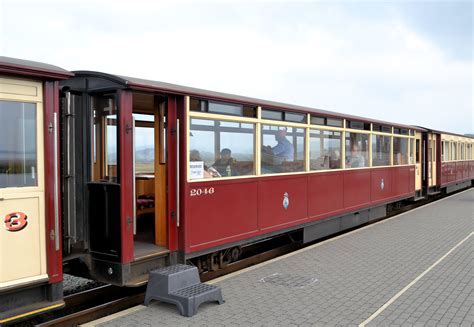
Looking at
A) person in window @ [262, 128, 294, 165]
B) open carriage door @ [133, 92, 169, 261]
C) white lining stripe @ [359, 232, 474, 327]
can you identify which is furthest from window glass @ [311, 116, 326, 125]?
open carriage door @ [133, 92, 169, 261]

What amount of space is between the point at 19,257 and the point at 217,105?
3049mm

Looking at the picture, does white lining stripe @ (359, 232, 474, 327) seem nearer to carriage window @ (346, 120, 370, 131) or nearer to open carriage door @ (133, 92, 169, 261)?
open carriage door @ (133, 92, 169, 261)

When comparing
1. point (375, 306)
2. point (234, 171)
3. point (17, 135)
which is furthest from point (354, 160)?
point (17, 135)

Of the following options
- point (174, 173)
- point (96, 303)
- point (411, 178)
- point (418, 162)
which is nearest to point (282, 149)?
point (174, 173)

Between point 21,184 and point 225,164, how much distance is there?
9.19 ft

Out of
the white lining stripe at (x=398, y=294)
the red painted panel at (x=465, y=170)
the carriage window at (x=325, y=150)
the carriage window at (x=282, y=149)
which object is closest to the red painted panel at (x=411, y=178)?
the carriage window at (x=325, y=150)

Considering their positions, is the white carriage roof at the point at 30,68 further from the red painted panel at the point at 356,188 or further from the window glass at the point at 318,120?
the red painted panel at the point at 356,188

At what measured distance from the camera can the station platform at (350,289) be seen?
464cm

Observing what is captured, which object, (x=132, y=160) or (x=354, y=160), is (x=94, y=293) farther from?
(x=354, y=160)

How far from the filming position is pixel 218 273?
6.68 meters

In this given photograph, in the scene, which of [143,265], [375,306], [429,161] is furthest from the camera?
[429,161]

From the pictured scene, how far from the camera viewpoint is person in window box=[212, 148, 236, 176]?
6.24 m

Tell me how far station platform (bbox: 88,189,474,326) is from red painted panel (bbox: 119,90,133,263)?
0.73 metres

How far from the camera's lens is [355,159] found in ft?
33.4
